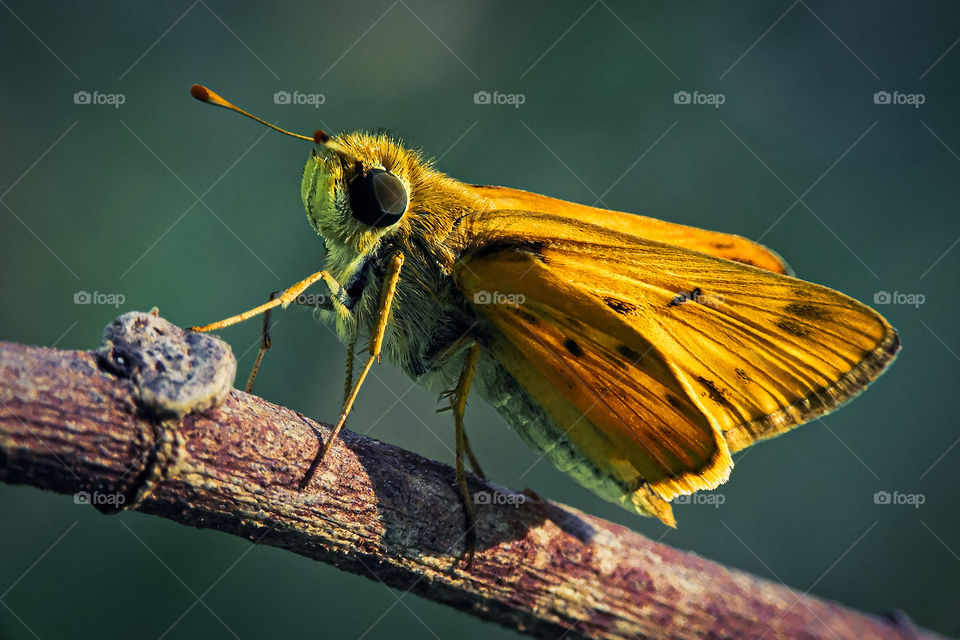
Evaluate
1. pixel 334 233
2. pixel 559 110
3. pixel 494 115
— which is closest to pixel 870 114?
pixel 559 110

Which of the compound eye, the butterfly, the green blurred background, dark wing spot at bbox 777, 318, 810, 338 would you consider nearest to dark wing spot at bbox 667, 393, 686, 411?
the butterfly

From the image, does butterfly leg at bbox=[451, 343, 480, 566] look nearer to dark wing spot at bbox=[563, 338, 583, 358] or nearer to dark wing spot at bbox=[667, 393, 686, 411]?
dark wing spot at bbox=[563, 338, 583, 358]

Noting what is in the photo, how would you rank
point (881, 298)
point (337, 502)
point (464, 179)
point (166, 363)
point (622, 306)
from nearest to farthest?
point (166, 363) → point (337, 502) → point (622, 306) → point (464, 179) → point (881, 298)

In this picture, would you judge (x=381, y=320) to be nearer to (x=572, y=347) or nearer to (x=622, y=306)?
(x=572, y=347)

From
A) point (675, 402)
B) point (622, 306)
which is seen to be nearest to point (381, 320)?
point (622, 306)

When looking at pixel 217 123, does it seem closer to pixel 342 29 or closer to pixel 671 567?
pixel 342 29
